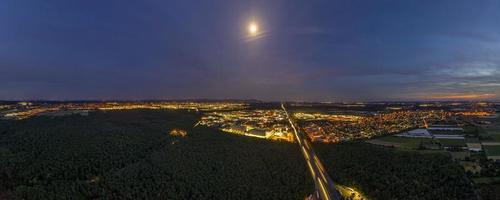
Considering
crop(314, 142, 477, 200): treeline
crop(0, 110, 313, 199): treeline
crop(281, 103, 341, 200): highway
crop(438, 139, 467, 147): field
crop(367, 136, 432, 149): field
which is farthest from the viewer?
crop(367, 136, 432, 149): field

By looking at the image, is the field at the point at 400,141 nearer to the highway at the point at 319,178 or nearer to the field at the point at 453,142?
the field at the point at 453,142

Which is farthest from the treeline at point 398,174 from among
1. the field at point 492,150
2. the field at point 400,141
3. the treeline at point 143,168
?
the field at point 492,150

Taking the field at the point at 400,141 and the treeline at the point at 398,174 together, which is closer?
the treeline at the point at 398,174

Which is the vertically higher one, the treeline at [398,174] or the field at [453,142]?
the field at [453,142]

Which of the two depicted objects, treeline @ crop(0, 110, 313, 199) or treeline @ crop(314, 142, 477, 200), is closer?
treeline @ crop(314, 142, 477, 200)

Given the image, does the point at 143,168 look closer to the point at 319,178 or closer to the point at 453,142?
the point at 319,178

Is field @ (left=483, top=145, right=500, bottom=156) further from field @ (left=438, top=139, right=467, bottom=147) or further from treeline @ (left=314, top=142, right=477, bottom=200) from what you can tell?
treeline @ (left=314, top=142, right=477, bottom=200)

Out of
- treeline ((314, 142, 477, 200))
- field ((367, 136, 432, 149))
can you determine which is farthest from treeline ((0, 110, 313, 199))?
field ((367, 136, 432, 149))

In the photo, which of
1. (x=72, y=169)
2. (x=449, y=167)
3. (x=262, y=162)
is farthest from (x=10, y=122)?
(x=449, y=167)
